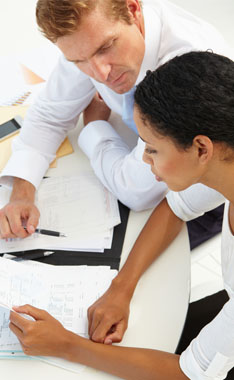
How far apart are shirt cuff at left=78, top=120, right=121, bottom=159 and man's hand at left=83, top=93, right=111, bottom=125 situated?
0.06 metres

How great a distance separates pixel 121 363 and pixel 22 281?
285 millimetres

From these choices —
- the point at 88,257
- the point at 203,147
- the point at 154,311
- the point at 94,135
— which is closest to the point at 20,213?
the point at 88,257

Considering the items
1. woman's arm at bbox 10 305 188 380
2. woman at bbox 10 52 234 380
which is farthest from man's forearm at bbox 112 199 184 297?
woman's arm at bbox 10 305 188 380

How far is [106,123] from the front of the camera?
4.67 feet

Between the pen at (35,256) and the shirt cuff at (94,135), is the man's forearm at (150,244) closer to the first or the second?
the pen at (35,256)

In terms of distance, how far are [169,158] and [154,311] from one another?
1.13ft

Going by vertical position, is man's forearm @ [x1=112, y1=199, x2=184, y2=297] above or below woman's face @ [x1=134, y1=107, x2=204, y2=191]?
below

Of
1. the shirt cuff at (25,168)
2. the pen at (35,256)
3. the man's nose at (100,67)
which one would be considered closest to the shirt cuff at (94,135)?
the shirt cuff at (25,168)

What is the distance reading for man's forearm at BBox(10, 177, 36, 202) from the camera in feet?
4.16

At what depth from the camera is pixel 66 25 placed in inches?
Result: 40.4

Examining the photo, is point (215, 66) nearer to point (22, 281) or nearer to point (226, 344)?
point (226, 344)

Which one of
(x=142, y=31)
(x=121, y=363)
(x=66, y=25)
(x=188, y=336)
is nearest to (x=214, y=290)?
(x=188, y=336)

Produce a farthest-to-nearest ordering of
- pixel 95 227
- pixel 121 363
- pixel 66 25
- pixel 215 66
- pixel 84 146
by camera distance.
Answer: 1. pixel 84 146
2. pixel 95 227
3. pixel 66 25
4. pixel 121 363
5. pixel 215 66

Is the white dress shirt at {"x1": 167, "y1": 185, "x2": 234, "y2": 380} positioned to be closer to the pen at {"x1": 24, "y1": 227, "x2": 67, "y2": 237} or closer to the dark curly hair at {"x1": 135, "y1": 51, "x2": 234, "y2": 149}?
the dark curly hair at {"x1": 135, "y1": 51, "x2": 234, "y2": 149}
